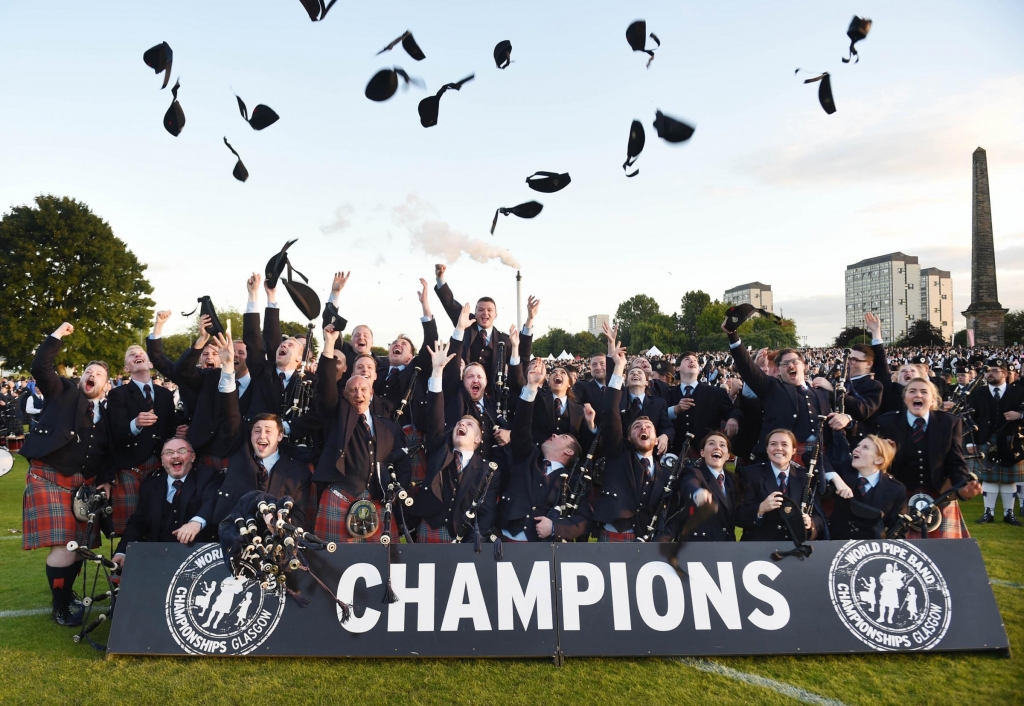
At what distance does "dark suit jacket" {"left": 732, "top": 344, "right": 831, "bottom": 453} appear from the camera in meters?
5.95

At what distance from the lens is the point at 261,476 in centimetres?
491

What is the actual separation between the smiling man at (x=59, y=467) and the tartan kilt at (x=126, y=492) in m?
0.26

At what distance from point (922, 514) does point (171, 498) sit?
5660 millimetres

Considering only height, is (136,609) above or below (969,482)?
below

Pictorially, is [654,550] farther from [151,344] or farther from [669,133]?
[151,344]

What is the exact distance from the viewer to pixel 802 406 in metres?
6.01

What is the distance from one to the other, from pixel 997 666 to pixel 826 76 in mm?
4819

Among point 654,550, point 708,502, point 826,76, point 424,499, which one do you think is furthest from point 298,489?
point 826,76

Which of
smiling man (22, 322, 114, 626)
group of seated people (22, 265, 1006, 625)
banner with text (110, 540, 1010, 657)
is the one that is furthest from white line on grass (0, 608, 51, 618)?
banner with text (110, 540, 1010, 657)

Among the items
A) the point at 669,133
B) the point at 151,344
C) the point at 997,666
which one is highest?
the point at 669,133

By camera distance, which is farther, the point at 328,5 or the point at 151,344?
the point at 151,344

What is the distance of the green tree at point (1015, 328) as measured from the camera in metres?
75.1

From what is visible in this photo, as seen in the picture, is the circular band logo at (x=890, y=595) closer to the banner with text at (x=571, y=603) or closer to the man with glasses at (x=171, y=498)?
the banner with text at (x=571, y=603)

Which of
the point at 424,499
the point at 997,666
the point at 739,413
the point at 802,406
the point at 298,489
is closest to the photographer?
the point at 997,666
